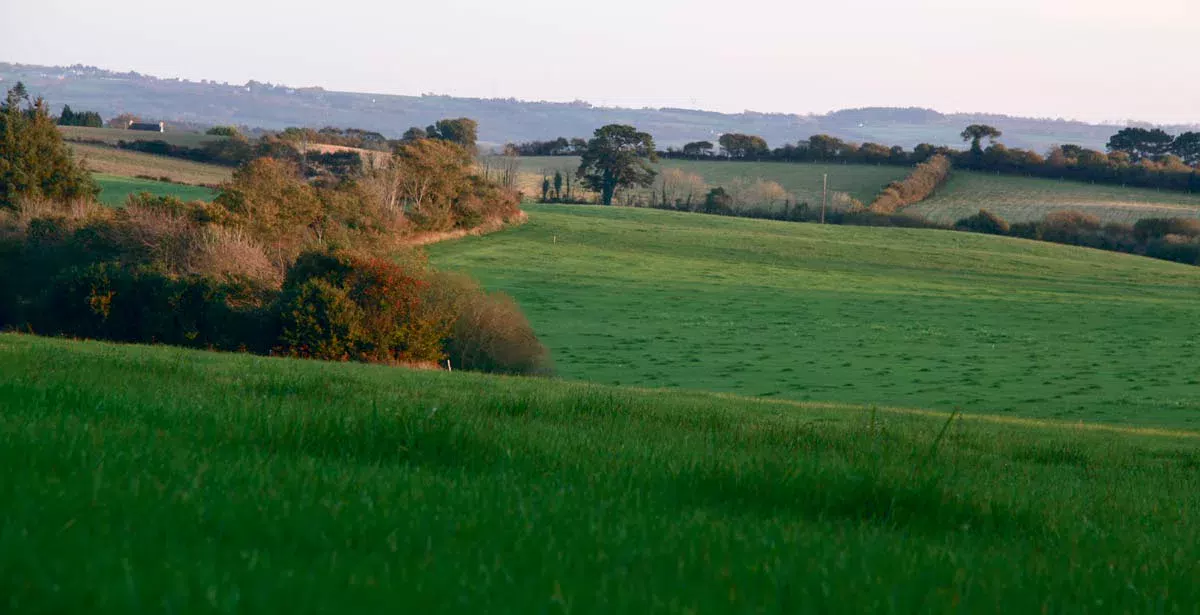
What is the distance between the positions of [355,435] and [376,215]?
5187cm

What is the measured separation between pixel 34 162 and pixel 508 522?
2100 inches

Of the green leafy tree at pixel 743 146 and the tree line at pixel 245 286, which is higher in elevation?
the green leafy tree at pixel 743 146

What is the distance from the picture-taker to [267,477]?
15.7ft

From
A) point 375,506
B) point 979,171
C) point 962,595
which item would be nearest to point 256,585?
point 375,506

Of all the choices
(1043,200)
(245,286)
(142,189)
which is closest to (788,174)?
(1043,200)

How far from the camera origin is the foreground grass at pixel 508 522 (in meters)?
3.27

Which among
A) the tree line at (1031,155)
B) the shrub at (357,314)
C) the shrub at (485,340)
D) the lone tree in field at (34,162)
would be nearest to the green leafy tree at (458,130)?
the tree line at (1031,155)

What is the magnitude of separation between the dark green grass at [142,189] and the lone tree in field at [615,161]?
4886 cm

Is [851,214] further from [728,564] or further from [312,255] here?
[728,564]

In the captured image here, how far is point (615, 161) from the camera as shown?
114 metres

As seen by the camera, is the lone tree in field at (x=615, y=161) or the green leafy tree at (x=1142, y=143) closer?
the lone tree in field at (x=615, y=161)

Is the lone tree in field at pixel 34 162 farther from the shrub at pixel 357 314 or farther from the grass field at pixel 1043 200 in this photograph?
the grass field at pixel 1043 200

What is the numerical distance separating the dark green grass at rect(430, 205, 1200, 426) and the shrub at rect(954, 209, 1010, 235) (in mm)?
8795

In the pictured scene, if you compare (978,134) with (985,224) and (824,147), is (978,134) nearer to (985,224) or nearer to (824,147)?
(824,147)
